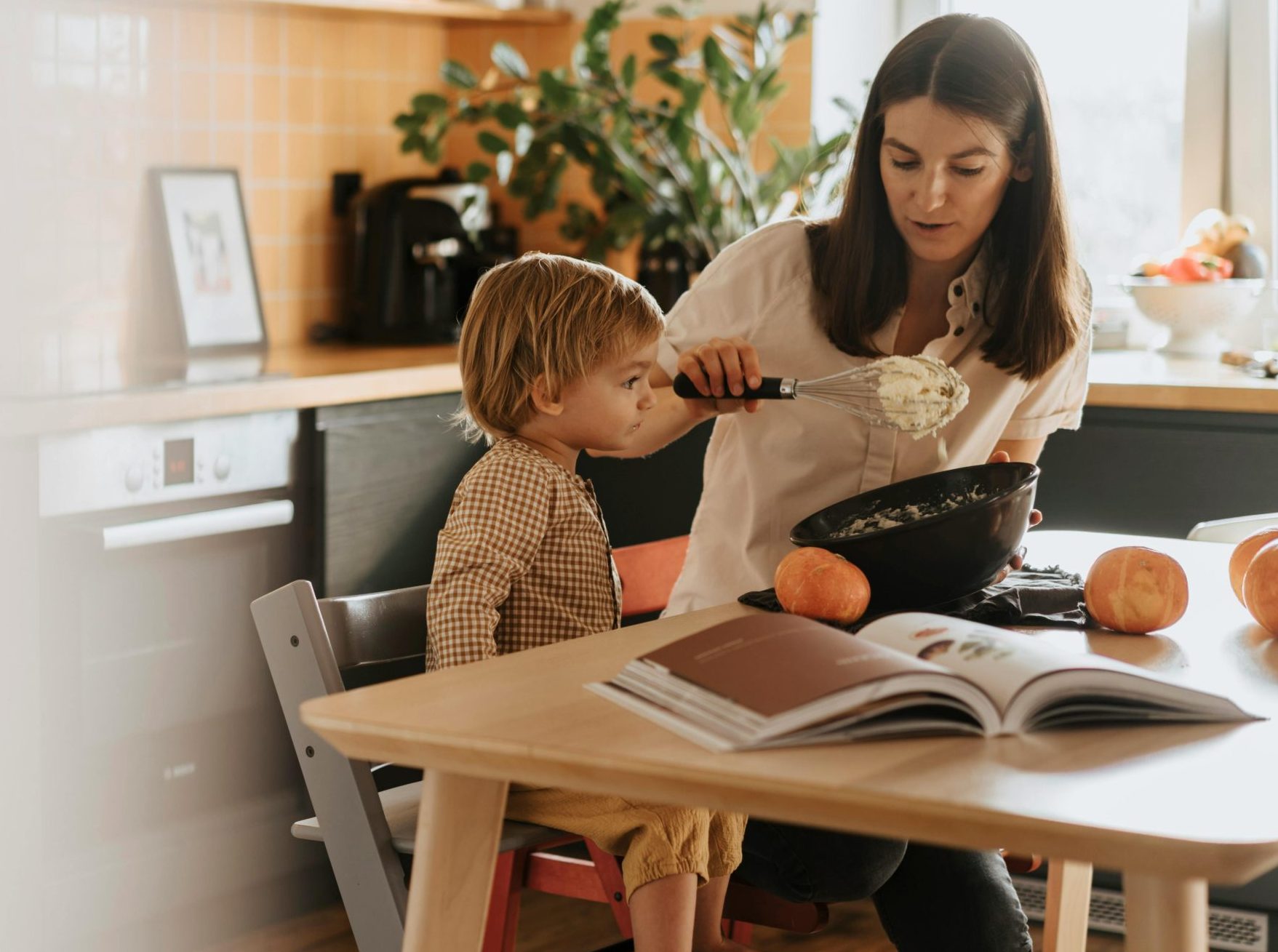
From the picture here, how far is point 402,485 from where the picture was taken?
107 inches

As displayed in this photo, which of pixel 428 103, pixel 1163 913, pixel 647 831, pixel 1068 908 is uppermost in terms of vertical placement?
pixel 428 103

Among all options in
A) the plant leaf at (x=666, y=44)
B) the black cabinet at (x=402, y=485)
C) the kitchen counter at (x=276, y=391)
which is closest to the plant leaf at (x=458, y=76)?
the plant leaf at (x=666, y=44)

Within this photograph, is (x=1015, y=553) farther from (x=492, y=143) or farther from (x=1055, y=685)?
(x=492, y=143)

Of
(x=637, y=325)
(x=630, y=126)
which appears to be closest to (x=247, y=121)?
(x=630, y=126)

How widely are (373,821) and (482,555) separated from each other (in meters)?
0.27

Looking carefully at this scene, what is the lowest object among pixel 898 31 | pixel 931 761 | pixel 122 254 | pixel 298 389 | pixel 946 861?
Answer: pixel 946 861

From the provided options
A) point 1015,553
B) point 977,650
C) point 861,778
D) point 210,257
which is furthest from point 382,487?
point 861,778

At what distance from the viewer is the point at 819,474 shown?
188 centimetres

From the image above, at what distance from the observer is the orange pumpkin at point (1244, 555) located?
147cm

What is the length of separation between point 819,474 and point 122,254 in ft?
5.24

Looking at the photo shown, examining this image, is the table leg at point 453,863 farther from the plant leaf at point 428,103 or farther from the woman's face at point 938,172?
the plant leaf at point 428,103

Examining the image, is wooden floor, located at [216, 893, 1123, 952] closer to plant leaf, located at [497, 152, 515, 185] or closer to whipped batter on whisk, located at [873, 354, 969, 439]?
whipped batter on whisk, located at [873, 354, 969, 439]

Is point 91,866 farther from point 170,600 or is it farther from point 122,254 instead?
point 122,254

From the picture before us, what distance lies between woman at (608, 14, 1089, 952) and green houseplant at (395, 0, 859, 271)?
1179mm
